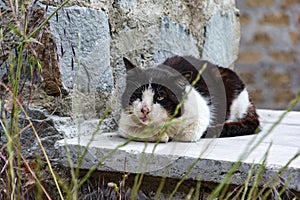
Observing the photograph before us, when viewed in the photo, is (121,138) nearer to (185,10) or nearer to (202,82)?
(202,82)

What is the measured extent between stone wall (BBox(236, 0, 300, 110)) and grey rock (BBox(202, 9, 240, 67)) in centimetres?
130

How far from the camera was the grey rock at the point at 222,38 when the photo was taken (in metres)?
2.66

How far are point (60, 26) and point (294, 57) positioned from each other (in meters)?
3.00

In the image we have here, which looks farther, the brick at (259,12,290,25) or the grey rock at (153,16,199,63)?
the brick at (259,12,290,25)

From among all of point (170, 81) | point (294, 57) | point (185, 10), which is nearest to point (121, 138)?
point (170, 81)

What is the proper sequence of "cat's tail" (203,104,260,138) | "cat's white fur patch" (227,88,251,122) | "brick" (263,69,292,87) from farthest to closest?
1. "brick" (263,69,292,87)
2. "cat's white fur patch" (227,88,251,122)
3. "cat's tail" (203,104,260,138)

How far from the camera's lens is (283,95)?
438 centimetres

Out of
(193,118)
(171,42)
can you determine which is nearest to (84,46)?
(193,118)

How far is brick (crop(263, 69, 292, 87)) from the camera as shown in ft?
14.3

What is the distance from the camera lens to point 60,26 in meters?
1.74

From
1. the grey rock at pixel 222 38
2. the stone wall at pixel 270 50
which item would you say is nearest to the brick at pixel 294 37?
the stone wall at pixel 270 50

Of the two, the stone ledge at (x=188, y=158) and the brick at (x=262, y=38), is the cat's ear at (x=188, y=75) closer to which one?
the stone ledge at (x=188, y=158)

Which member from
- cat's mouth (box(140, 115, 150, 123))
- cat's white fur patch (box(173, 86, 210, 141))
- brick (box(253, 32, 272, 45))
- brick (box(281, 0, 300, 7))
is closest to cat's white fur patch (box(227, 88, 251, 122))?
cat's white fur patch (box(173, 86, 210, 141))

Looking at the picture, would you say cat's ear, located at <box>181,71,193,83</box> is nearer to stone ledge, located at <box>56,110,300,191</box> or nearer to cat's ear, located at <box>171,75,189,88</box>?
cat's ear, located at <box>171,75,189,88</box>
